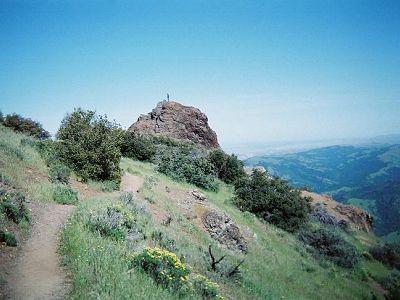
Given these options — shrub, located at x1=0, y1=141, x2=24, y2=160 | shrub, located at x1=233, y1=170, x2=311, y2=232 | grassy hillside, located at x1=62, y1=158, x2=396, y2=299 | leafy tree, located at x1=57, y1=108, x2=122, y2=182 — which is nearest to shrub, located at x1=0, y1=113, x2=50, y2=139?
grassy hillside, located at x1=62, y1=158, x2=396, y2=299

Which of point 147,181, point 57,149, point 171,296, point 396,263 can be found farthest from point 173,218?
point 396,263

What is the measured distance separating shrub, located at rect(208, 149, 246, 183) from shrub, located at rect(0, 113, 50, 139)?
21.2 m

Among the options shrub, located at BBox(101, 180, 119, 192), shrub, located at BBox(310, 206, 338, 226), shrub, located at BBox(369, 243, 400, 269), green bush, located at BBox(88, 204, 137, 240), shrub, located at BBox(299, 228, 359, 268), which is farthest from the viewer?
shrub, located at BBox(310, 206, 338, 226)

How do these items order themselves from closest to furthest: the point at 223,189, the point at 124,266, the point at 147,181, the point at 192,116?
the point at 124,266 < the point at 147,181 < the point at 223,189 < the point at 192,116

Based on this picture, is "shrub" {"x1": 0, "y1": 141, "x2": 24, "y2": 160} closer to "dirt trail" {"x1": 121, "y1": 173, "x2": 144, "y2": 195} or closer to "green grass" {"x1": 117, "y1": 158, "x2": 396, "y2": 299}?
"dirt trail" {"x1": 121, "y1": 173, "x2": 144, "y2": 195}

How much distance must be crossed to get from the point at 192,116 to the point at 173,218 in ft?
136

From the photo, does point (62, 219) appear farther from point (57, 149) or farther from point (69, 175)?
point (57, 149)

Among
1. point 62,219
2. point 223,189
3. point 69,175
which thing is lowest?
point 223,189

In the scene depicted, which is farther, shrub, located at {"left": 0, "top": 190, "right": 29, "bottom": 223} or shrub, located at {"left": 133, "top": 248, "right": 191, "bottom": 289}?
shrub, located at {"left": 0, "top": 190, "right": 29, "bottom": 223}

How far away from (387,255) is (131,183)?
85.3ft

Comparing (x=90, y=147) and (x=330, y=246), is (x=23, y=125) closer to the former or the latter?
(x=90, y=147)

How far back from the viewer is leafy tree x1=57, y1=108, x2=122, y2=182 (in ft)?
70.3

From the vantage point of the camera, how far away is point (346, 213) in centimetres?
4541

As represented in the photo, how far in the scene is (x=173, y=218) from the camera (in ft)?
63.2
